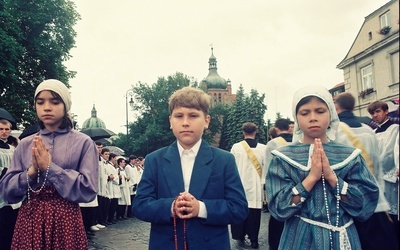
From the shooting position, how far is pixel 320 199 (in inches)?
92.0

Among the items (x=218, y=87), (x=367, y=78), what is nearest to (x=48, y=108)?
(x=367, y=78)

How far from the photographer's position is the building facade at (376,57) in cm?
112

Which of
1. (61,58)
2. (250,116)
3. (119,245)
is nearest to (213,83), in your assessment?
(250,116)

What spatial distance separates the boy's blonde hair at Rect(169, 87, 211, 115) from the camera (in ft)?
8.13

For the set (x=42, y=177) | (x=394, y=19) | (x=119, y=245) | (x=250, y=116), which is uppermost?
(x=250, y=116)

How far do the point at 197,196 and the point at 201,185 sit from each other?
0.07 m

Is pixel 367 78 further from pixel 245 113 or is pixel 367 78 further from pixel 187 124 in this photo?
pixel 245 113

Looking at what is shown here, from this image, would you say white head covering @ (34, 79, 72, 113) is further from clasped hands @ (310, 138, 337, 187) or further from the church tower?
the church tower

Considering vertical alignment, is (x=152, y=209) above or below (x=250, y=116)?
below

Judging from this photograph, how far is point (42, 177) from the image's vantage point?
2.67 m

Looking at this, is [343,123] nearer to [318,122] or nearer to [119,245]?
[318,122]

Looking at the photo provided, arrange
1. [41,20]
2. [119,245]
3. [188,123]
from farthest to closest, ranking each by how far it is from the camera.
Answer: [41,20], [119,245], [188,123]

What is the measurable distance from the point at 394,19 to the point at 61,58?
25.4m

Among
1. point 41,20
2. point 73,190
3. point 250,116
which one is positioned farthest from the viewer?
point 250,116
